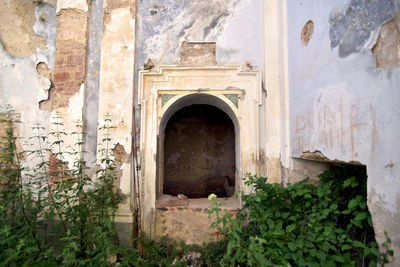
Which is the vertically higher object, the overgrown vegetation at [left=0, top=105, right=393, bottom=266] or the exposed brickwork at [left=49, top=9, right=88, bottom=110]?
the exposed brickwork at [left=49, top=9, right=88, bottom=110]

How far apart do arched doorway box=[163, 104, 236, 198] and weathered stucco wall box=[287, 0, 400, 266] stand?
14.3ft

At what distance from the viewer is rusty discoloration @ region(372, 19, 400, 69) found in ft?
6.18

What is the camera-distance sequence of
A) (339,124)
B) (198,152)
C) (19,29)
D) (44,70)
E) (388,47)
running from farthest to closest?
1. (198,152)
2. (19,29)
3. (44,70)
4. (339,124)
5. (388,47)

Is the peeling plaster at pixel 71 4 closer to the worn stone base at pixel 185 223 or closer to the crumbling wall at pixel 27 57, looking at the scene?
the crumbling wall at pixel 27 57

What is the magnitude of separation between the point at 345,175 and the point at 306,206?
0.65 meters

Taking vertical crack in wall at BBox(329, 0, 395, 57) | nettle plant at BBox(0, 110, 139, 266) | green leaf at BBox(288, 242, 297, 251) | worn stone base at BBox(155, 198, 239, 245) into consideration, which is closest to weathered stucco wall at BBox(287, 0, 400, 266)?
vertical crack in wall at BBox(329, 0, 395, 57)

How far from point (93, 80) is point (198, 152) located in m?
4.33

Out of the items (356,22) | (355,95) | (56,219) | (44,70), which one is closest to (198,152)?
(56,219)

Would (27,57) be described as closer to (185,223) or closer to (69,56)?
(69,56)

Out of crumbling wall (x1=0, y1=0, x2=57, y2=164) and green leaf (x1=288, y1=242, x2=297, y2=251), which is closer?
green leaf (x1=288, y1=242, x2=297, y2=251)

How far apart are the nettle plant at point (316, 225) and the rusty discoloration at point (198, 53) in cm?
231

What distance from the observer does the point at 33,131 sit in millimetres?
4262

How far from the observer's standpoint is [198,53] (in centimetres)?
420

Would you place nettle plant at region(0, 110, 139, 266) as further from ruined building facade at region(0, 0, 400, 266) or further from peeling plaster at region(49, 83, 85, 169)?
ruined building facade at region(0, 0, 400, 266)
